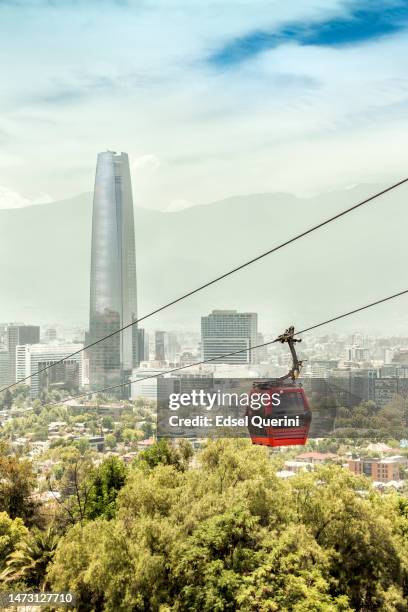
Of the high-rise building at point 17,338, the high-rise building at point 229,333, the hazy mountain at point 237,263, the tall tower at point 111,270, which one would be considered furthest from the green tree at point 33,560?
the hazy mountain at point 237,263

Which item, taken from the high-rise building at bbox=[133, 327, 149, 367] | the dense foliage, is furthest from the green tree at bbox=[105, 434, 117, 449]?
the high-rise building at bbox=[133, 327, 149, 367]

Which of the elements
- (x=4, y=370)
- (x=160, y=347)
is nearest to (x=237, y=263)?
(x=160, y=347)

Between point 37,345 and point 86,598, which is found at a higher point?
point 37,345

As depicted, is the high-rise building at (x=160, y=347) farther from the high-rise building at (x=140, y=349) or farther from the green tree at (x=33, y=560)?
the green tree at (x=33, y=560)

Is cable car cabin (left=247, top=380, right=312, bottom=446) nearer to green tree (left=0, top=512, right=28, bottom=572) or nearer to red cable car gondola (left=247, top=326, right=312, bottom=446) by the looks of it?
red cable car gondola (left=247, top=326, right=312, bottom=446)

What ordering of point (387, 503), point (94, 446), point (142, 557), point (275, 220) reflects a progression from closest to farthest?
1. point (142, 557)
2. point (387, 503)
3. point (94, 446)
4. point (275, 220)

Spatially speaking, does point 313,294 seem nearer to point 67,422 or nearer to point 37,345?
point 37,345

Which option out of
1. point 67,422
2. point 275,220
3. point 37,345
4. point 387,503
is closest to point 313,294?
point 275,220
